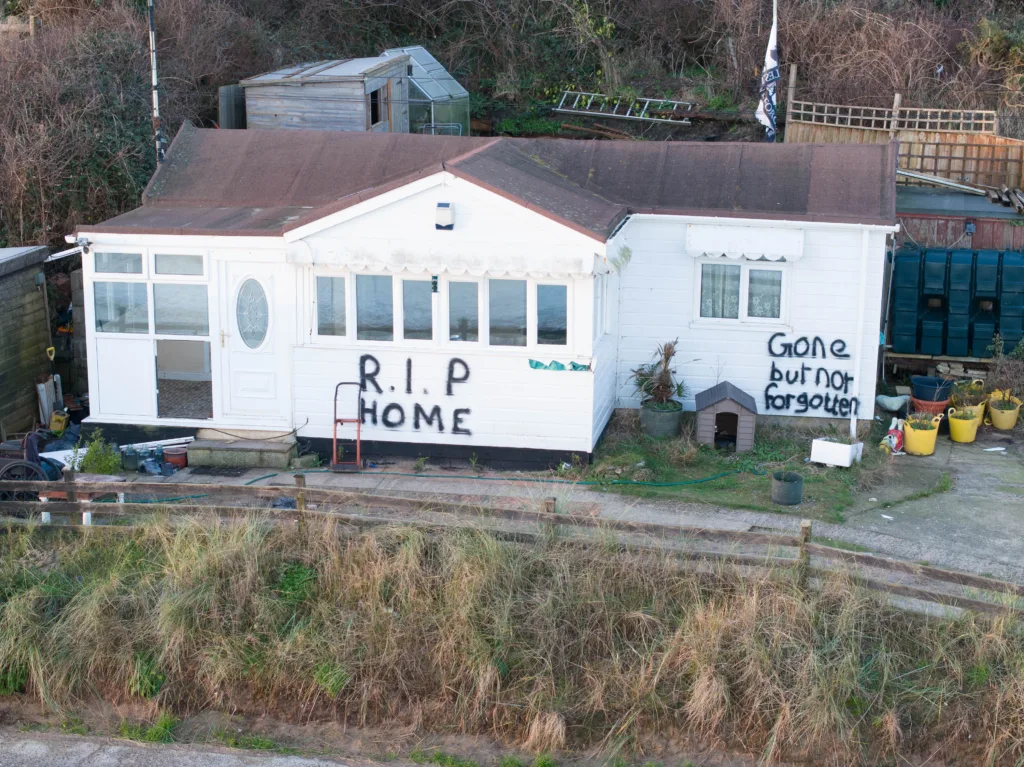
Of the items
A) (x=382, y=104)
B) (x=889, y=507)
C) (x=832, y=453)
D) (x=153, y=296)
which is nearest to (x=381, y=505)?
(x=153, y=296)

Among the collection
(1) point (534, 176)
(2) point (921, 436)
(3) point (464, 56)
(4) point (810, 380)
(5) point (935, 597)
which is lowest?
(5) point (935, 597)

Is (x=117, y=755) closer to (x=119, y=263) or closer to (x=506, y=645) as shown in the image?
(x=506, y=645)

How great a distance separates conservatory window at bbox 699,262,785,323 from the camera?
1378 centimetres

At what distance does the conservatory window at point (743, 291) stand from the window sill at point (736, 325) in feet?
0.18

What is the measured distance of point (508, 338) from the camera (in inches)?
496

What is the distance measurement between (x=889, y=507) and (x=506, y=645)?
5.20m

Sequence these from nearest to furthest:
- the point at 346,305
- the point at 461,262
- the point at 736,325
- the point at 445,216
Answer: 1. the point at 445,216
2. the point at 461,262
3. the point at 346,305
4. the point at 736,325

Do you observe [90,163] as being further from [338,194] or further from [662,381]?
[662,381]

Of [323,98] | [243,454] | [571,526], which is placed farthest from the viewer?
[323,98]

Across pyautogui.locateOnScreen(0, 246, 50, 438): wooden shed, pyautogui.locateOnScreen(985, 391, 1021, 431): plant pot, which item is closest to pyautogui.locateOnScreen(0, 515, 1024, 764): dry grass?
pyautogui.locateOnScreen(0, 246, 50, 438): wooden shed

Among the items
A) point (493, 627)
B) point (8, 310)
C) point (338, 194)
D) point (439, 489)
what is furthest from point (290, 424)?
point (493, 627)

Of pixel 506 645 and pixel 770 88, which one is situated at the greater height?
pixel 770 88

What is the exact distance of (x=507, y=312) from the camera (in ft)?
41.2

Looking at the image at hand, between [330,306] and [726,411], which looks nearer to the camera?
[330,306]
